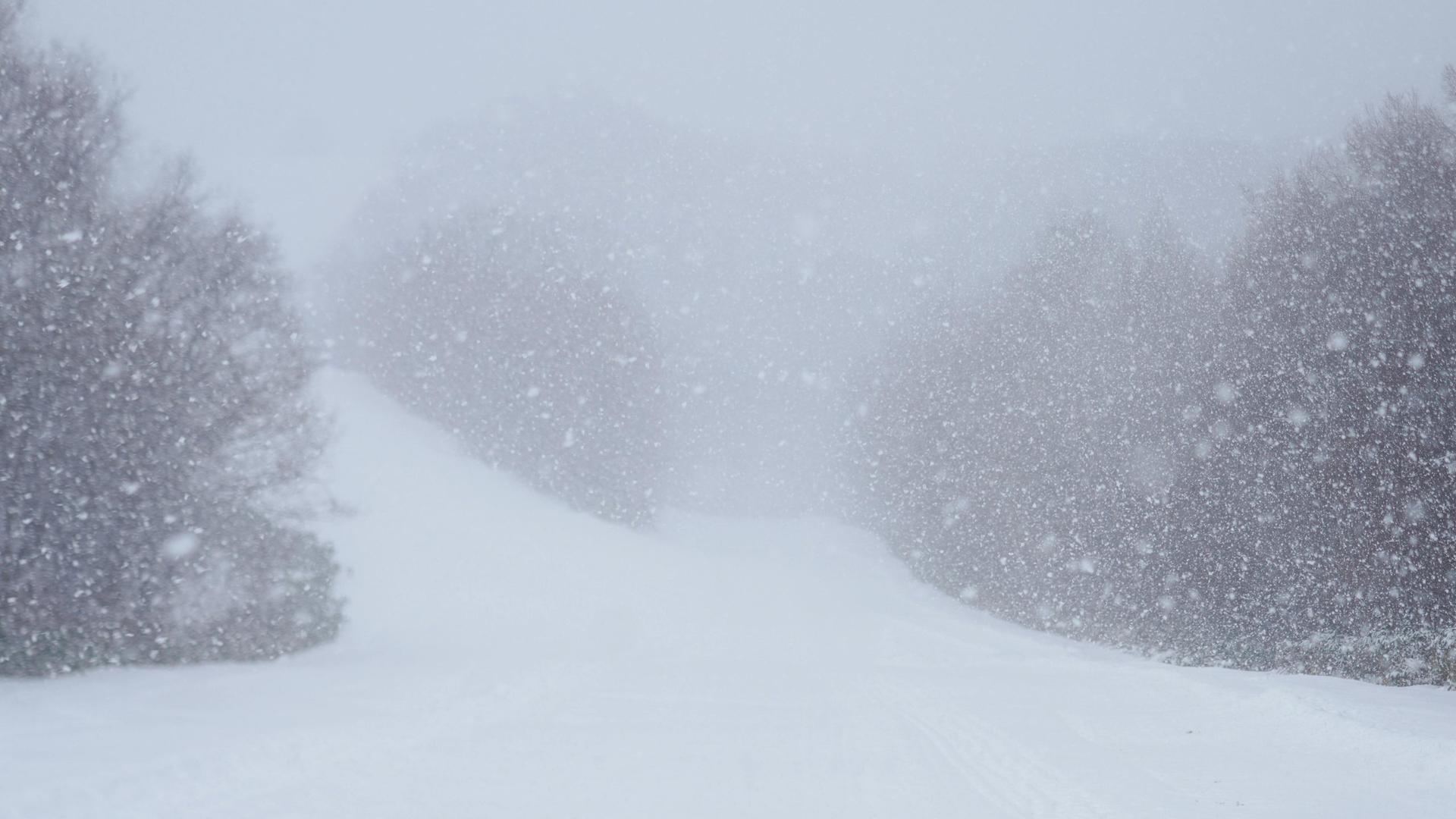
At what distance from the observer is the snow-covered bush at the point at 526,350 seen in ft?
88.9

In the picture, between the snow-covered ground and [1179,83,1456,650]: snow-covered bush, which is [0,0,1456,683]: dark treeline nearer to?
[1179,83,1456,650]: snow-covered bush

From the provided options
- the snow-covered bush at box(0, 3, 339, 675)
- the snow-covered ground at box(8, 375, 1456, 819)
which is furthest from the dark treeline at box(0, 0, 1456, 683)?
the snow-covered ground at box(8, 375, 1456, 819)

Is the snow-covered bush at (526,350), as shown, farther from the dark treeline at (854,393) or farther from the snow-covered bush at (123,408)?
the snow-covered bush at (123,408)

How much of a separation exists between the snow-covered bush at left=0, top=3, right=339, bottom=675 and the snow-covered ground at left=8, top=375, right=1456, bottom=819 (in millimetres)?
706

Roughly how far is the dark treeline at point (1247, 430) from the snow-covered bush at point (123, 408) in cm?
1375

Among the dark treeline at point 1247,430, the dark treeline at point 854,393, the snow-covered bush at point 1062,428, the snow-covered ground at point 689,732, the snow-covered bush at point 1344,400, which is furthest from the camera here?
the snow-covered bush at point 1062,428

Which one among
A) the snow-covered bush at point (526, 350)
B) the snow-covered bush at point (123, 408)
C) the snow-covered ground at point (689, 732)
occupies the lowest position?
the snow-covered ground at point (689, 732)

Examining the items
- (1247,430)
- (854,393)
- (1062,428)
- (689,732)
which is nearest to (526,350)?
(854,393)

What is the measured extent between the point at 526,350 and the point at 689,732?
21871 millimetres

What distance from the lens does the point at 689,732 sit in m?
7.38

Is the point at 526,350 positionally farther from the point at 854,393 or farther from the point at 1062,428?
the point at 1062,428

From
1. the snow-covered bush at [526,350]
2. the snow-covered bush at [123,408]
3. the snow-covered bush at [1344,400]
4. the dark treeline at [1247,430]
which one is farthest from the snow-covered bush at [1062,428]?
the snow-covered bush at [123,408]

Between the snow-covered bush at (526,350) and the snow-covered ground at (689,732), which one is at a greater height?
the snow-covered bush at (526,350)

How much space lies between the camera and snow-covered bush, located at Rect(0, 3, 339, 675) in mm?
7578
